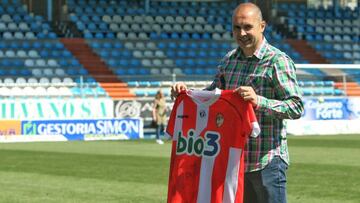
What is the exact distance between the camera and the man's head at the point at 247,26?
21.0 feet

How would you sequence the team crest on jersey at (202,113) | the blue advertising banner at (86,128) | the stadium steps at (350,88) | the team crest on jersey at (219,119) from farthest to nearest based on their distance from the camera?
the stadium steps at (350,88)
the blue advertising banner at (86,128)
the team crest on jersey at (202,113)
the team crest on jersey at (219,119)

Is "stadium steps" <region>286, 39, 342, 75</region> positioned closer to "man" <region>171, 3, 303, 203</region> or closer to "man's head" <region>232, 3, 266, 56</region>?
"man" <region>171, 3, 303, 203</region>

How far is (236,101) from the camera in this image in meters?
6.47

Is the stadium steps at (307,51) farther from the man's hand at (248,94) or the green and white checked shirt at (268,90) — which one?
the man's hand at (248,94)

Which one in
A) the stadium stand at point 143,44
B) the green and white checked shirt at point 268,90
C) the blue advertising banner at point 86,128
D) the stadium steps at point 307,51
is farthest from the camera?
the stadium steps at point 307,51

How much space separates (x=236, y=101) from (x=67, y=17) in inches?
1595

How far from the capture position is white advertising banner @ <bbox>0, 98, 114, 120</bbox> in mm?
34000

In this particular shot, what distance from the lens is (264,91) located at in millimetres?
6555

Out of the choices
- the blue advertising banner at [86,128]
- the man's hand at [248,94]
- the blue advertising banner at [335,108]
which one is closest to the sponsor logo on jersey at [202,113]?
the man's hand at [248,94]

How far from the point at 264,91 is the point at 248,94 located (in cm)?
34

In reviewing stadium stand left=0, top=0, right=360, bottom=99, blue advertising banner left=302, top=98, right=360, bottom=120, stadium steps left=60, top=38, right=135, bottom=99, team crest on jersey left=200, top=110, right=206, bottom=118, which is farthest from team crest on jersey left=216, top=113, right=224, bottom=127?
stadium steps left=60, top=38, right=135, bottom=99

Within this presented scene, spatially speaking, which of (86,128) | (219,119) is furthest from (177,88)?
(86,128)

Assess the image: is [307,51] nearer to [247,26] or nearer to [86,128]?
[86,128]

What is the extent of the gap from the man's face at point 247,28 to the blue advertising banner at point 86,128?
1068 inches
